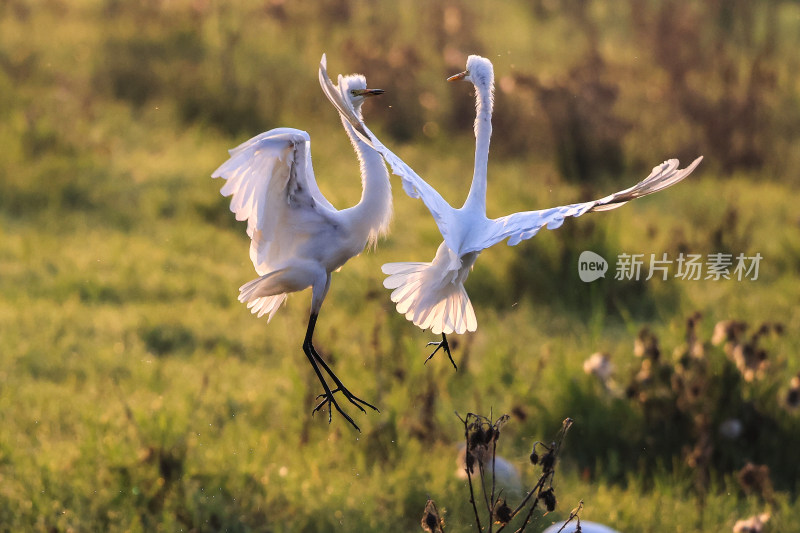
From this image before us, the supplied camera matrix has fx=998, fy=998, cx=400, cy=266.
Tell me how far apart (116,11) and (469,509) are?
8.16 m

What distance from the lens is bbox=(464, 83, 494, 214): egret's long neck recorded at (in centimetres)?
252

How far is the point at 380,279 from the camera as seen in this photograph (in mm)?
6062

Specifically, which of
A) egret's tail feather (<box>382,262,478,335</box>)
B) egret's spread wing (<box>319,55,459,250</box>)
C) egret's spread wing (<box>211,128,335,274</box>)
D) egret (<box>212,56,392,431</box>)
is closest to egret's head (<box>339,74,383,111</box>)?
egret (<box>212,56,392,431</box>)

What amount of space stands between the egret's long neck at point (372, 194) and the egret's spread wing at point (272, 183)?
96 mm

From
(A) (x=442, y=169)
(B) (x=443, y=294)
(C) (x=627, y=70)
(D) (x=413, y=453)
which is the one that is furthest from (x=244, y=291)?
(C) (x=627, y=70)

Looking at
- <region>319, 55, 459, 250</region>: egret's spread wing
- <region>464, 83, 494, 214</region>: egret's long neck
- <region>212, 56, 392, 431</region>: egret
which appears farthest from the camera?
<region>212, 56, 392, 431</region>: egret

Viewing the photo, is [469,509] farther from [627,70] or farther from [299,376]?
[627,70]

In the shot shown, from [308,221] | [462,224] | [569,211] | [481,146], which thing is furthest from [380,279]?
[569,211]

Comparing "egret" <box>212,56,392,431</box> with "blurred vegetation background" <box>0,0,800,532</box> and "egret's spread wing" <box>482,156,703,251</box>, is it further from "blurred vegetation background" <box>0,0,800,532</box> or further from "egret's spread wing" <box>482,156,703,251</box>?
"blurred vegetation background" <box>0,0,800,532</box>

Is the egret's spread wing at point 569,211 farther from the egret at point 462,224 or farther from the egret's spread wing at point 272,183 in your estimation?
the egret's spread wing at point 272,183

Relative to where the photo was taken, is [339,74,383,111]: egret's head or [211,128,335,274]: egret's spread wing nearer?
[211,128,335,274]: egret's spread wing

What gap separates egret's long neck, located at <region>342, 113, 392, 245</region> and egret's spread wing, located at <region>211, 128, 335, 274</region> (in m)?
0.10

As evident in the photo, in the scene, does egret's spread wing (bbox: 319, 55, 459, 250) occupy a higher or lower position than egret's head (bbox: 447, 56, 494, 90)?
lower

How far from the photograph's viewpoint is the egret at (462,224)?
222 cm
